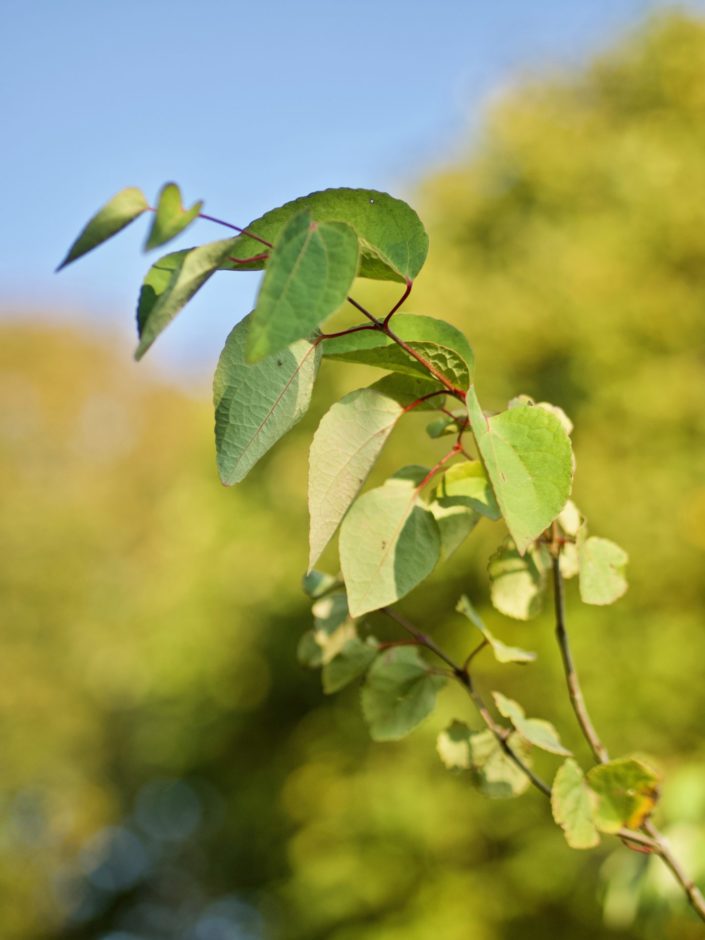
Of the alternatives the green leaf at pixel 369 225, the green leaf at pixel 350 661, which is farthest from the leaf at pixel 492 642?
the green leaf at pixel 369 225

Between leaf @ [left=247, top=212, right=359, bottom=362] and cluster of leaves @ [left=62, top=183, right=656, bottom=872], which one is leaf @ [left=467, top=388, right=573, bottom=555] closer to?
cluster of leaves @ [left=62, top=183, right=656, bottom=872]

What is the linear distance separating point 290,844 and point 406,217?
5.45 metres

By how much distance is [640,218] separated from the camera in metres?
5.49

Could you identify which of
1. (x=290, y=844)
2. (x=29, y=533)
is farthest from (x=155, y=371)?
(x=290, y=844)

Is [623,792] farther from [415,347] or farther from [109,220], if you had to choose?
[109,220]

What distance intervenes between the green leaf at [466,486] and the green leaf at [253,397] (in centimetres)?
11

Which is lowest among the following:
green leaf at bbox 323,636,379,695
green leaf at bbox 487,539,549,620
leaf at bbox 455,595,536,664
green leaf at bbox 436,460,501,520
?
green leaf at bbox 323,636,379,695

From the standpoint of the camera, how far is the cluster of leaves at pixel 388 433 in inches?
15.5

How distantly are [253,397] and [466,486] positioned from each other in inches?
5.7

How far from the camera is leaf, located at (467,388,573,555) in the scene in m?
0.46

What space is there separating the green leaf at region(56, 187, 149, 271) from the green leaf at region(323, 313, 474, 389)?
0.46 ft

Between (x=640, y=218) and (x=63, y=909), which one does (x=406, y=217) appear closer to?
(x=640, y=218)

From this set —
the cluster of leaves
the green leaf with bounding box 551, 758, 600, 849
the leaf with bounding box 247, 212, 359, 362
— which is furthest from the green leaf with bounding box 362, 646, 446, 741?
the leaf with bounding box 247, 212, 359, 362

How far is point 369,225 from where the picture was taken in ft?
1.59
